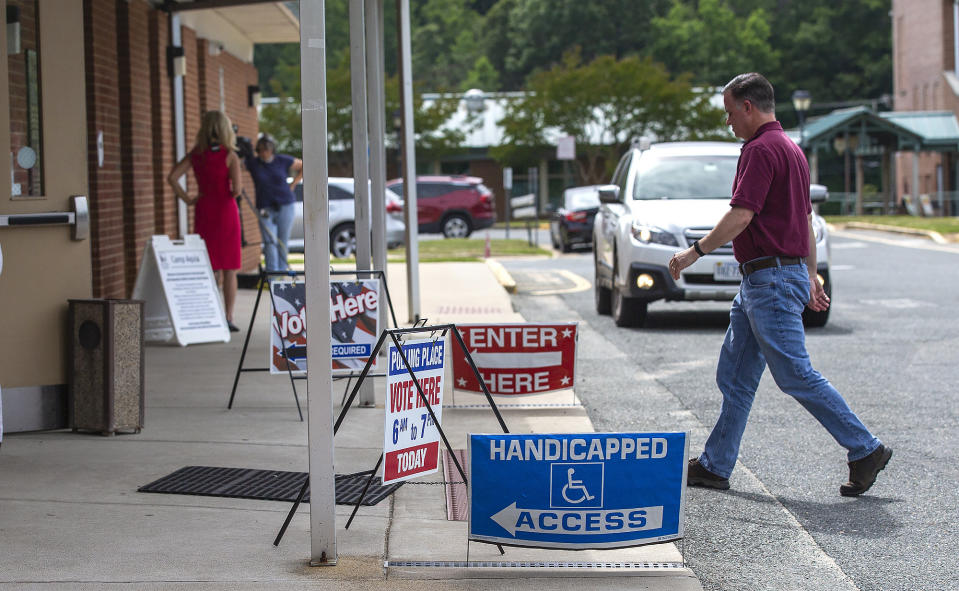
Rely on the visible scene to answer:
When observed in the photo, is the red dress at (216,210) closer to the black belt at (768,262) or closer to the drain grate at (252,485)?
the drain grate at (252,485)

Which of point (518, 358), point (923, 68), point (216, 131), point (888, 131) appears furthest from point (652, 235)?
point (923, 68)

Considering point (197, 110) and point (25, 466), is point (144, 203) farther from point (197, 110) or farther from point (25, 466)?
point (25, 466)

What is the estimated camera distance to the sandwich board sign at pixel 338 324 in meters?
7.49

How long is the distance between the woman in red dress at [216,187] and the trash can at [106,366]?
155 inches

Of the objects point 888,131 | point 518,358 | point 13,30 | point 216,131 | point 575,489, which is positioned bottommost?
point 575,489

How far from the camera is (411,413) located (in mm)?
4977

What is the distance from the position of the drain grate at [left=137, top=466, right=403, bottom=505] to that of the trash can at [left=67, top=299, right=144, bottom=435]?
0.96m

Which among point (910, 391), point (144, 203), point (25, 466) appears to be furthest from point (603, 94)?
point (25, 466)

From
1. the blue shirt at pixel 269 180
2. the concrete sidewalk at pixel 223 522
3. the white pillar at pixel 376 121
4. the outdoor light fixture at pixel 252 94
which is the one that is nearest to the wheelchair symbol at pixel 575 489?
the concrete sidewalk at pixel 223 522

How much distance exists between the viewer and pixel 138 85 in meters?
12.4

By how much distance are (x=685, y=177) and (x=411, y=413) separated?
854cm

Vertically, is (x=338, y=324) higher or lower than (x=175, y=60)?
lower

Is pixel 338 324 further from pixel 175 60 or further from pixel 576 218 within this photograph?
pixel 576 218

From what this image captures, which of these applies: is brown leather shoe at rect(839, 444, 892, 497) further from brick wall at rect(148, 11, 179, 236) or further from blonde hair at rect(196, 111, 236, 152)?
brick wall at rect(148, 11, 179, 236)
